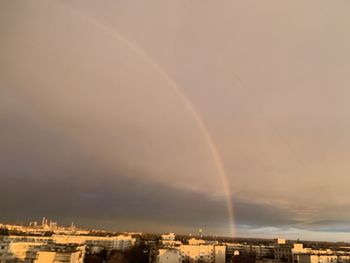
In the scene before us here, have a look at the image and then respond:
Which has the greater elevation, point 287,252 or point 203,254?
point 287,252

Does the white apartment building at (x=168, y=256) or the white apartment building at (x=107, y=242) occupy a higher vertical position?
the white apartment building at (x=107, y=242)

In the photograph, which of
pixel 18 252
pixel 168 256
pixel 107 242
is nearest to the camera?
pixel 18 252

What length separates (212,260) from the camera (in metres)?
87.9

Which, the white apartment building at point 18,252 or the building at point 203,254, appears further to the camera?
the building at point 203,254

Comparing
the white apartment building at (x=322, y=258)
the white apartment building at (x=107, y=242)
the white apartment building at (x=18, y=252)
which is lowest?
the white apartment building at (x=18, y=252)

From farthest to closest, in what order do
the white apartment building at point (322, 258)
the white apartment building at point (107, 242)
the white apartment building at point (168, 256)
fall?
the white apartment building at point (107, 242) < the white apartment building at point (322, 258) < the white apartment building at point (168, 256)

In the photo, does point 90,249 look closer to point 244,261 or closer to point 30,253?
point 30,253

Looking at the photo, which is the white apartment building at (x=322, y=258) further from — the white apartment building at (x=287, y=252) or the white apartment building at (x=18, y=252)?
the white apartment building at (x=18, y=252)

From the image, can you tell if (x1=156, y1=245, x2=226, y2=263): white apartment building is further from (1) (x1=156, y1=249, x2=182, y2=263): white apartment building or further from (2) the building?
(1) (x1=156, y1=249, x2=182, y2=263): white apartment building

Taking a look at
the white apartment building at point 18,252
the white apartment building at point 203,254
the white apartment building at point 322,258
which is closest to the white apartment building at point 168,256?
the white apartment building at point 203,254

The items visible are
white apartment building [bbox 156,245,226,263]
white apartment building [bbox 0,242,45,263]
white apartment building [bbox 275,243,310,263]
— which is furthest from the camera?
white apartment building [bbox 156,245,226,263]

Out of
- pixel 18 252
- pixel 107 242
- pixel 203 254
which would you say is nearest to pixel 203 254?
pixel 203 254

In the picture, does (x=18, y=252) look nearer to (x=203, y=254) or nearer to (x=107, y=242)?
(x=203, y=254)

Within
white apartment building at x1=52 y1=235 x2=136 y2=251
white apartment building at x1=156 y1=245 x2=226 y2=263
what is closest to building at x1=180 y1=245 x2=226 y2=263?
white apartment building at x1=156 y1=245 x2=226 y2=263
